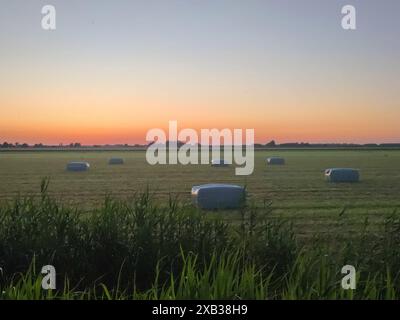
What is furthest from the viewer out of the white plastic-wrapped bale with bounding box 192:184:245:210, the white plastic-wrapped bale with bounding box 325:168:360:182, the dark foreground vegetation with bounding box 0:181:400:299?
the white plastic-wrapped bale with bounding box 325:168:360:182

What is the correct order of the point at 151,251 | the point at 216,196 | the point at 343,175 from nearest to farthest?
the point at 151,251 < the point at 216,196 < the point at 343,175

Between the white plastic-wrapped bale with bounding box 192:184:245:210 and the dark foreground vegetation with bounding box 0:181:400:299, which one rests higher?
the white plastic-wrapped bale with bounding box 192:184:245:210

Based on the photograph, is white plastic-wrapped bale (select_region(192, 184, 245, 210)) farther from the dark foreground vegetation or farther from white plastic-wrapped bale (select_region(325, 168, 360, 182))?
white plastic-wrapped bale (select_region(325, 168, 360, 182))

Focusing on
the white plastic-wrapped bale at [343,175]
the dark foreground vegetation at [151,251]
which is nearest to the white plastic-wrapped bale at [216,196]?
the dark foreground vegetation at [151,251]

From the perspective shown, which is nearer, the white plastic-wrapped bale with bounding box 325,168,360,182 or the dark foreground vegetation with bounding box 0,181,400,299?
the dark foreground vegetation with bounding box 0,181,400,299

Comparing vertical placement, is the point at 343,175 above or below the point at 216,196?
above

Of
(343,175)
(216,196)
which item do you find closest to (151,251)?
(216,196)

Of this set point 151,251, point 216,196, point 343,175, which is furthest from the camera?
point 343,175

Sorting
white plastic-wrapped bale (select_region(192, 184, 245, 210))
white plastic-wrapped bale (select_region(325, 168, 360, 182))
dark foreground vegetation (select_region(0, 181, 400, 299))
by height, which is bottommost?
dark foreground vegetation (select_region(0, 181, 400, 299))

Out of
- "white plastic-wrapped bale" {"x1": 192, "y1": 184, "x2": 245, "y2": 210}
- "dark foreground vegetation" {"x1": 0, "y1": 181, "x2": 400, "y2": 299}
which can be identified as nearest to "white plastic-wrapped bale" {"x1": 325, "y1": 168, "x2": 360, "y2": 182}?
"white plastic-wrapped bale" {"x1": 192, "y1": 184, "x2": 245, "y2": 210}

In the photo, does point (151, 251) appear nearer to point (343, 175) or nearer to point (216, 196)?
point (216, 196)

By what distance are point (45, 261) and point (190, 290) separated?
2.50 m

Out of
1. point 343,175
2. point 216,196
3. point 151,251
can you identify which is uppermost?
point 343,175
